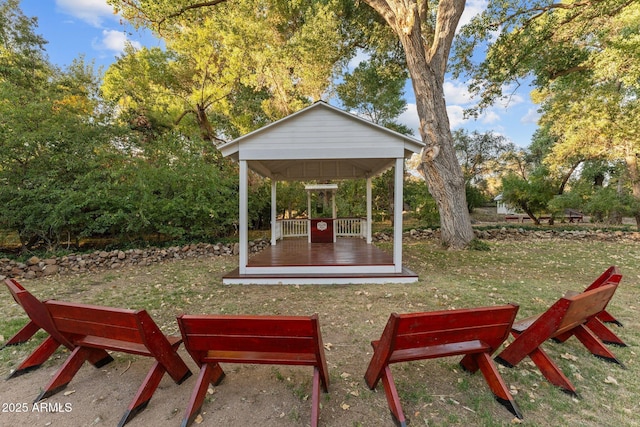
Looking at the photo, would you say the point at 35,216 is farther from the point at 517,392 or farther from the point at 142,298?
the point at 517,392

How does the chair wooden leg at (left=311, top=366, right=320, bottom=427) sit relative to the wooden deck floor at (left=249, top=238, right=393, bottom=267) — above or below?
below

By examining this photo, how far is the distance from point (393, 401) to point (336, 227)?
9.54m

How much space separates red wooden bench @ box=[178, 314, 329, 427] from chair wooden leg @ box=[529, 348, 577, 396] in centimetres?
185

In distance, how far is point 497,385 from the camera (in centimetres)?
213

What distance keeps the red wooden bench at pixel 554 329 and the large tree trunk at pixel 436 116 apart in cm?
717

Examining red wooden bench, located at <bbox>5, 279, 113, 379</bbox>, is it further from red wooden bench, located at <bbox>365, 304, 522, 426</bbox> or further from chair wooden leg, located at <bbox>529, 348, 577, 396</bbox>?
chair wooden leg, located at <bbox>529, 348, 577, 396</bbox>

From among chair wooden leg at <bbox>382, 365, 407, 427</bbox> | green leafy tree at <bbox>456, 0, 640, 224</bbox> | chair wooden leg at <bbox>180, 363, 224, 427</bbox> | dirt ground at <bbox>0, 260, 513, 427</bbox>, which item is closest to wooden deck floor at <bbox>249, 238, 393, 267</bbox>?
dirt ground at <bbox>0, 260, 513, 427</bbox>

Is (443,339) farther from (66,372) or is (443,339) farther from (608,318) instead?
(608,318)

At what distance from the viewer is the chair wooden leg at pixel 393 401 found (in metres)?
1.89

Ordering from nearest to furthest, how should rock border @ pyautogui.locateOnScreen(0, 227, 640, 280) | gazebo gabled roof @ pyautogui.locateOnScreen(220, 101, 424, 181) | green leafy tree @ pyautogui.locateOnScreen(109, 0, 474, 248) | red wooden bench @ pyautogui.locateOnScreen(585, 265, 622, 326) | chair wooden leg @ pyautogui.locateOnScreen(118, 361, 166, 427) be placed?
1. chair wooden leg @ pyautogui.locateOnScreen(118, 361, 166, 427)
2. red wooden bench @ pyautogui.locateOnScreen(585, 265, 622, 326)
3. gazebo gabled roof @ pyautogui.locateOnScreen(220, 101, 424, 181)
4. rock border @ pyautogui.locateOnScreen(0, 227, 640, 280)
5. green leafy tree @ pyautogui.locateOnScreen(109, 0, 474, 248)

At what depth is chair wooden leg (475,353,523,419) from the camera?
204cm

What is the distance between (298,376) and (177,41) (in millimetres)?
14796

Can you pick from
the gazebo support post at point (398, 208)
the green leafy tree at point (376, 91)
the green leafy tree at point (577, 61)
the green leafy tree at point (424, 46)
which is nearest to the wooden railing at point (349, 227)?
the green leafy tree at point (424, 46)

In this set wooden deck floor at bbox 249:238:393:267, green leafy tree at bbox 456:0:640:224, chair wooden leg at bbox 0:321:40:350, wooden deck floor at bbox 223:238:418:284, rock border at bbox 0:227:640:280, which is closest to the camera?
chair wooden leg at bbox 0:321:40:350
